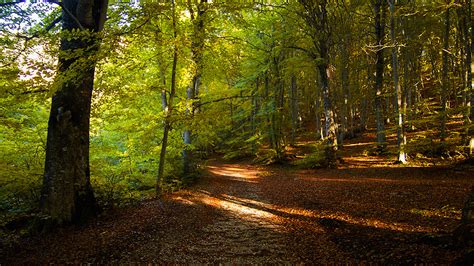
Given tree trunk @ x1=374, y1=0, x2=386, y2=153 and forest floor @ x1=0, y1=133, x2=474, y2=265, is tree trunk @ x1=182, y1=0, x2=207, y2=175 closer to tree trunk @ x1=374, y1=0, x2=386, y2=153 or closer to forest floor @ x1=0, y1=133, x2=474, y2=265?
forest floor @ x1=0, y1=133, x2=474, y2=265

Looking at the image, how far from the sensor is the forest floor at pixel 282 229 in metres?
4.58

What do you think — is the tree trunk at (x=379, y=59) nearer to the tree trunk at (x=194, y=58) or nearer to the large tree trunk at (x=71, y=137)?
the tree trunk at (x=194, y=58)

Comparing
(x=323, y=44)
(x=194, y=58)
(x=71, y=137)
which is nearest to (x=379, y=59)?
(x=323, y=44)

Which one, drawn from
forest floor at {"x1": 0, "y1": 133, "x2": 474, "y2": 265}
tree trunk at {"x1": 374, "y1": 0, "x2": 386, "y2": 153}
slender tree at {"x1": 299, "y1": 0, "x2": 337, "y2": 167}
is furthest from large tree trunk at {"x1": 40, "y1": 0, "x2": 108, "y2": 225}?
tree trunk at {"x1": 374, "y1": 0, "x2": 386, "y2": 153}

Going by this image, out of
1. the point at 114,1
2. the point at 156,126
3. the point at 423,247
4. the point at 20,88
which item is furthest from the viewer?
the point at 114,1

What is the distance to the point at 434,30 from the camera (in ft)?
64.8

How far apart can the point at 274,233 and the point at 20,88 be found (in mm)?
6805

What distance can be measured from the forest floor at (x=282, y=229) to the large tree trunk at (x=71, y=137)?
1.95ft

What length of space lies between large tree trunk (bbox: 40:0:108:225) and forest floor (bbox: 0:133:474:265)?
595 mm

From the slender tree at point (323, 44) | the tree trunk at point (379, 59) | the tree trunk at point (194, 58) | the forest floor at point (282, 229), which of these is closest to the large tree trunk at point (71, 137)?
the forest floor at point (282, 229)

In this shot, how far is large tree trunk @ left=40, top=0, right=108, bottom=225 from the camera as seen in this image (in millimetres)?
6207

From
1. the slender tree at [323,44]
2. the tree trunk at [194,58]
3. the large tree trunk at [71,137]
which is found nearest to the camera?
the large tree trunk at [71,137]

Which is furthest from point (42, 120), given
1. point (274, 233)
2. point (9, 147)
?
point (274, 233)

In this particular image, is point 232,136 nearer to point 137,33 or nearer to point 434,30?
point 434,30
